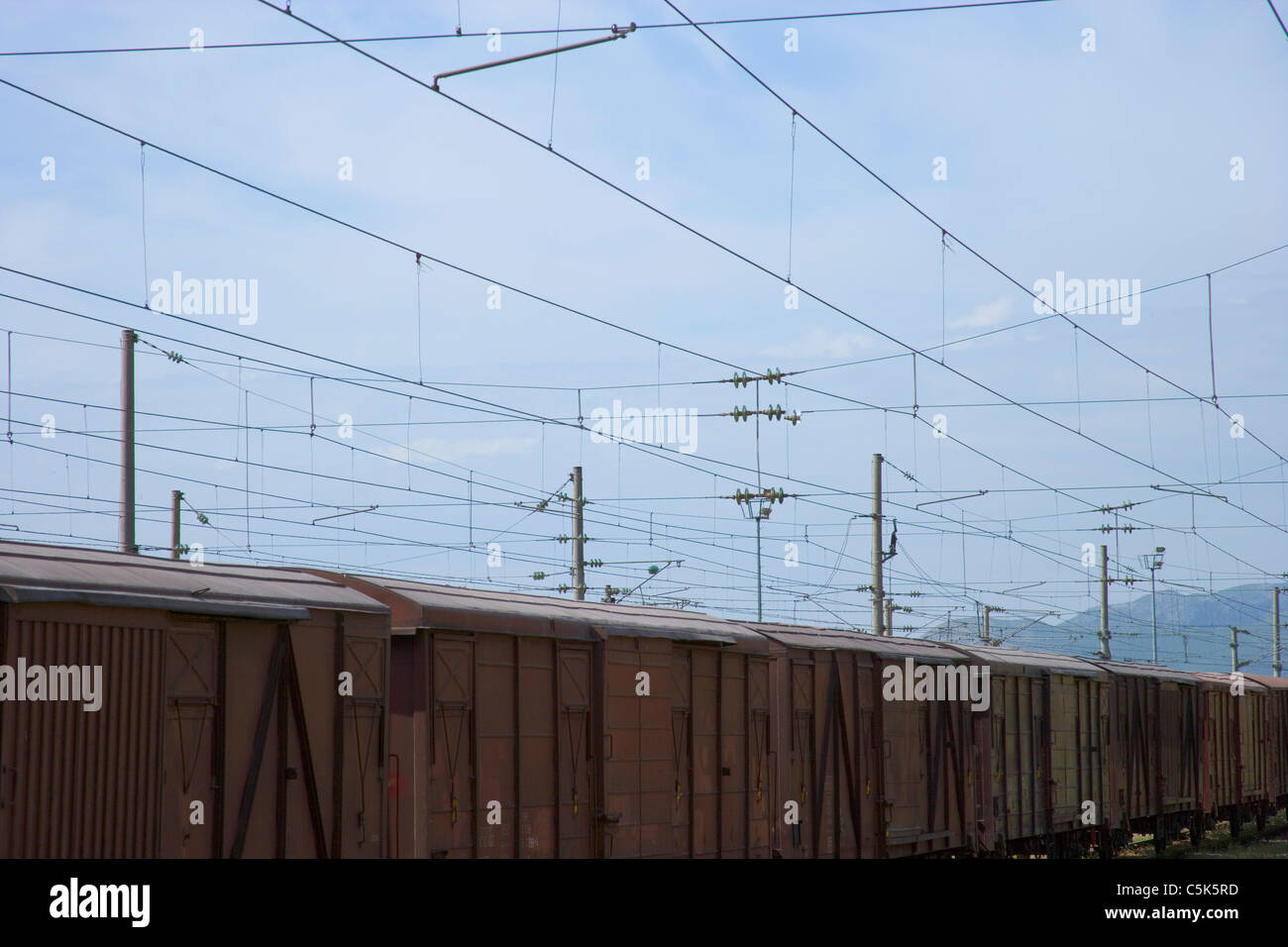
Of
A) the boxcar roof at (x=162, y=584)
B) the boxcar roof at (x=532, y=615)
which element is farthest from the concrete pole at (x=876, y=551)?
the boxcar roof at (x=162, y=584)

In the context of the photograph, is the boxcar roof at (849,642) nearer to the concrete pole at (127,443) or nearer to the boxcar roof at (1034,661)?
the boxcar roof at (1034,661)

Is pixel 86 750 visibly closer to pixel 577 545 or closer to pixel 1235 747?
pixel 577 545

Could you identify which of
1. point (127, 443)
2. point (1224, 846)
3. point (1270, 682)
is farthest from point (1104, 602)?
point (127, 443)

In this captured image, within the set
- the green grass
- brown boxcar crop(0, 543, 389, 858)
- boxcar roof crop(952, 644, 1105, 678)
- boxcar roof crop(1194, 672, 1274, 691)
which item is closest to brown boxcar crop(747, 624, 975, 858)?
boxcar roof crop(952, 644, 1105, 678)

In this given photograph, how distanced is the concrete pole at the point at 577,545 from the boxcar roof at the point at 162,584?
2077 cm

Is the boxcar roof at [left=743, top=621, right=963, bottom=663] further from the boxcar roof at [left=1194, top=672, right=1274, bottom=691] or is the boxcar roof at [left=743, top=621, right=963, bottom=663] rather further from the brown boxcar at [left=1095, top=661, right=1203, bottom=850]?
the boxcar roof at [left=1194, top=672, right=1274, bottom=691]

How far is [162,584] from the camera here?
10.8 m

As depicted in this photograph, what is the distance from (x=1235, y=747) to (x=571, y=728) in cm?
3131

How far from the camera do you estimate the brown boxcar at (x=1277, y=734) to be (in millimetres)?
44250

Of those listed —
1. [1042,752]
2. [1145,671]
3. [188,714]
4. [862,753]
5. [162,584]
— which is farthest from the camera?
[1145,671]

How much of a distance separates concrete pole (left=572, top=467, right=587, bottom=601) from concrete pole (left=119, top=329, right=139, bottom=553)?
13335 millimetres

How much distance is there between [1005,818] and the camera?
83.7 ft

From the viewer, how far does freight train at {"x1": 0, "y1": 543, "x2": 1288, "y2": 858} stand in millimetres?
9914
